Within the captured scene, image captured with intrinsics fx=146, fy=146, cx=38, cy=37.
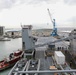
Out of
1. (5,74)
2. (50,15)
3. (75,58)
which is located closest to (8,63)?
(5,74)

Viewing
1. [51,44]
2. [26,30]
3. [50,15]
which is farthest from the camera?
[50,15]

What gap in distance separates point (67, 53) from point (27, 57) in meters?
4.88

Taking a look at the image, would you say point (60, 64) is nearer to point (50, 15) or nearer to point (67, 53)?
point (67, 53)

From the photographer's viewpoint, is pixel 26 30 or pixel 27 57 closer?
pixel 27 57

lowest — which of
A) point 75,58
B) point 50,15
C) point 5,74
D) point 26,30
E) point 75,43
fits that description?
point 5,74

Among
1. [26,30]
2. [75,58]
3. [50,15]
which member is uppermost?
[50,15]

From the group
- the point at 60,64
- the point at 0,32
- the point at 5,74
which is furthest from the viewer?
the point at 0,32

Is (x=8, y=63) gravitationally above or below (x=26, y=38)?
below

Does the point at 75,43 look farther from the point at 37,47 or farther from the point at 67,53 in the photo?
the point at 37,47

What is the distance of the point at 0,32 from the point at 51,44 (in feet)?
172

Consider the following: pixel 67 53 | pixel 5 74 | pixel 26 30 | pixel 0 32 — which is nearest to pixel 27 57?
pixel 5 74

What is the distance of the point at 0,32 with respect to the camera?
6619cm

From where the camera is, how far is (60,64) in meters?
10.9

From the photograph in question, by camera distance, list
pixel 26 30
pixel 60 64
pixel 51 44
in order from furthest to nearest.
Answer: pixel 51 44
pixel 26 30
pixel 60 64
